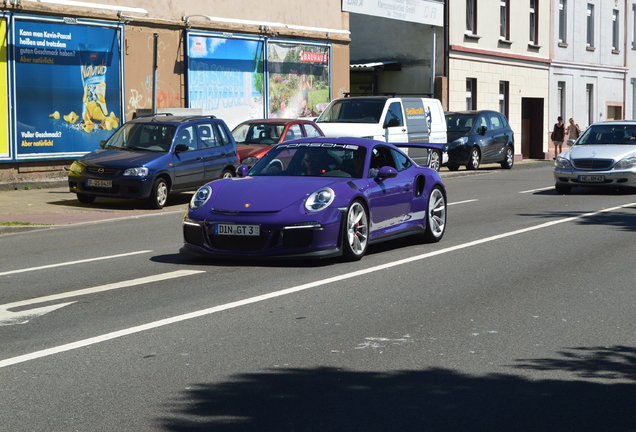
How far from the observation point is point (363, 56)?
129 feet

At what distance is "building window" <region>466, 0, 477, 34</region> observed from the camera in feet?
127

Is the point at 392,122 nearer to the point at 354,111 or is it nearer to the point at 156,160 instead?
the point at 354,111

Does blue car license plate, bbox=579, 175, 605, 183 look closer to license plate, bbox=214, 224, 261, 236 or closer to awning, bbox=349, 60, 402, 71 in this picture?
license plate, bbox=214, 224, 261, 236

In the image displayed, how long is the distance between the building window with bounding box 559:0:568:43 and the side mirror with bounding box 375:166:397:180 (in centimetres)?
3774

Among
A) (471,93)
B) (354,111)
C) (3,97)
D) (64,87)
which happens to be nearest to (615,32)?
(471,93)

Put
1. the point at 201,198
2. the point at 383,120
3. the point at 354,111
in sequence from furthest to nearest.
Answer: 1. the point at 354,111
2. the point at 383,120
3. the point at 201,198

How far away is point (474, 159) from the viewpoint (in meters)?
29.9

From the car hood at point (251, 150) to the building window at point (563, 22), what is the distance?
28530mm

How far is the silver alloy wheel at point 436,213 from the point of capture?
12.0 meters

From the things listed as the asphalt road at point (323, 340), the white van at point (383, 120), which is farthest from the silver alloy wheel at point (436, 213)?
the white van at point (383, 120)

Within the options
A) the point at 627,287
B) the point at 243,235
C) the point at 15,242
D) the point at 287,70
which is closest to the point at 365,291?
the point at 243,235

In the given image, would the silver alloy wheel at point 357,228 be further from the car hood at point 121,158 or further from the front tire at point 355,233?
the car hood at point 121,158

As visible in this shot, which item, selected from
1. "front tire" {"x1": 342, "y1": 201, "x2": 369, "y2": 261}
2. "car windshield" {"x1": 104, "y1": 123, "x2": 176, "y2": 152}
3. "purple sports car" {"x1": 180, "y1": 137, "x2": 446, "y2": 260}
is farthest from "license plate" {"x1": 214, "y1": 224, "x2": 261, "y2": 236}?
"car windshield" {"x1": 104, "y1": 123, "x2": 176, "y2": 152}

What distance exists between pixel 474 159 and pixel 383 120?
6372 millimetres
